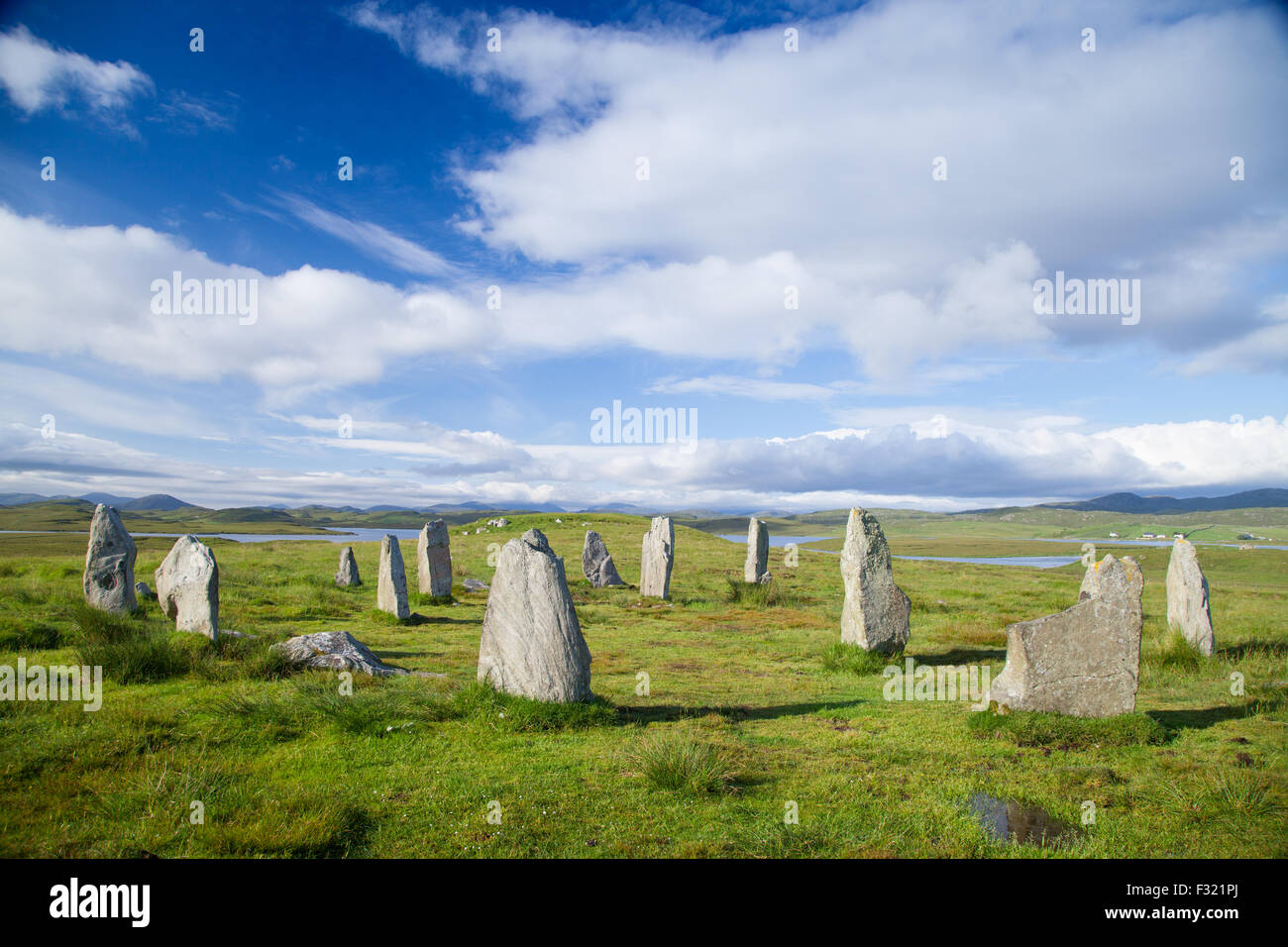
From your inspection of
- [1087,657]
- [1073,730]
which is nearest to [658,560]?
[1087,657]

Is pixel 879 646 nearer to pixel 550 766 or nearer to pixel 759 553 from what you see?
pixel 550 766

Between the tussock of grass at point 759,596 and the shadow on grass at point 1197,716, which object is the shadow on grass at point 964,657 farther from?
the tussock of grass at point 759,596

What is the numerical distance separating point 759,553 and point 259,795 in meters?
23.7

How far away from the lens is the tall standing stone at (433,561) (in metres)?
22.5

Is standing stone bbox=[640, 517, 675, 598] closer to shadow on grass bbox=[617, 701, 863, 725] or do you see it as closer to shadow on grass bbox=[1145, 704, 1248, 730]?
shadow on grass bbox=[617, 701, 863, 725]

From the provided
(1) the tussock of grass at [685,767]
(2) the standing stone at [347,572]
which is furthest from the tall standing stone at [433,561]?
(1) the tussock of grass at [685,767]

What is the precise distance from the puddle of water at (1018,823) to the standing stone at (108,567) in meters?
18.6

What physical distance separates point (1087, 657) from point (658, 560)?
17305 millimetres

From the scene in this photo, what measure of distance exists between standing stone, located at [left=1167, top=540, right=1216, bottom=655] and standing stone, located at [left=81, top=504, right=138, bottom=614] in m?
24.3

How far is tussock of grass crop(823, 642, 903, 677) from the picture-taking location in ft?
42.9

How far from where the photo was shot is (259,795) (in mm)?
5719

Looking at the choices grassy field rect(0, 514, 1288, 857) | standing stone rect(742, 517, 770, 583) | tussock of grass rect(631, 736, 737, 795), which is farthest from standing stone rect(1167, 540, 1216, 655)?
standing stone rect(742, 517, 770, 583)

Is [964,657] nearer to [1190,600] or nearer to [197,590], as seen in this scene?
[1190,600]
